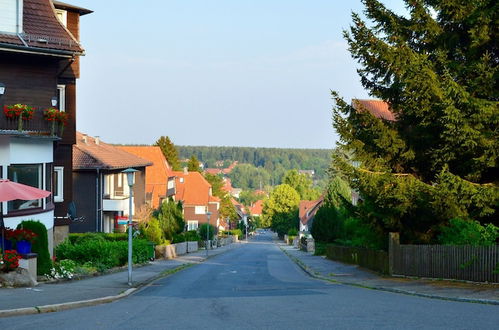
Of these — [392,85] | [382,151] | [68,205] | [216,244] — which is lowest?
[216,244]

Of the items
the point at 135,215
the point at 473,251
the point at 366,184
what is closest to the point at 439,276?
the point at 473,251

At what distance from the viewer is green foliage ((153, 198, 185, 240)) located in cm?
5931

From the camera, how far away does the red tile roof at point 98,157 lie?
49.6 metres

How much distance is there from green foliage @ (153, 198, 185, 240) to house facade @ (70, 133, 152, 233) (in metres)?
5.03

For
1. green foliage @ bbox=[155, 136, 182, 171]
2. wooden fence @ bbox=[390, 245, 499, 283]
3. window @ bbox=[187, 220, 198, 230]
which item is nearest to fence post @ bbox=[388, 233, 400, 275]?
wooden fence @ bbox=[390, 245, 499, 283]

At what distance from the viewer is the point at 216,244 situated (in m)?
96.1

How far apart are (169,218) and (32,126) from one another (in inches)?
1325

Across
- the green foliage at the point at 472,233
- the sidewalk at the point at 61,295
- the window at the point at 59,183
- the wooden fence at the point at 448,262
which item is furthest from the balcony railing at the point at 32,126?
the green foliage at the point at 472,233

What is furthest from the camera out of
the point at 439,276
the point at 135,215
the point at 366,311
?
the point at 135,215

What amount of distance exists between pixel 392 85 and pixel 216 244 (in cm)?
6961

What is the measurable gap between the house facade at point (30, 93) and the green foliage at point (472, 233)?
14.8 metres

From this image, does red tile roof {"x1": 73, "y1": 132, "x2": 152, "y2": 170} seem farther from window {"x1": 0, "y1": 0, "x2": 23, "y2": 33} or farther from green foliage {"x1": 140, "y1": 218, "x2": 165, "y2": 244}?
window {"x1": 0, "y1": 0, "x2": 23, "y2": 33}

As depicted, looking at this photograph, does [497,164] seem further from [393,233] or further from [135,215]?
[135,215]

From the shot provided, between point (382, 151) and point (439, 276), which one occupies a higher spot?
point (382, 151)
